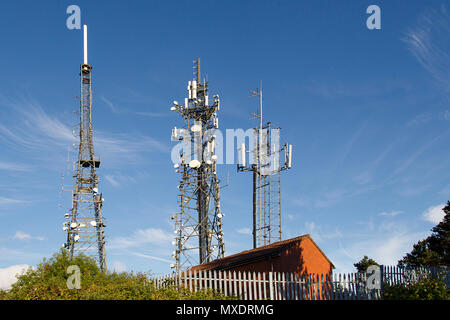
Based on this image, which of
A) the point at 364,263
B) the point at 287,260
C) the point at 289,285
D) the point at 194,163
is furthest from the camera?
the point at 364,263

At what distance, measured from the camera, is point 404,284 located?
20938 mm

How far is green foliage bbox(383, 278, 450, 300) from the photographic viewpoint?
60.6 ft

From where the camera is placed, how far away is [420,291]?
1894 centimetres

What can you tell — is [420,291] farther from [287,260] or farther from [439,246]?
[439,246]

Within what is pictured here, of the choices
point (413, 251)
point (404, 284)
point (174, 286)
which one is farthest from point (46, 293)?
point (413, 251)

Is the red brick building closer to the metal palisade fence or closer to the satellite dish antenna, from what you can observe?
the metal palisade fence

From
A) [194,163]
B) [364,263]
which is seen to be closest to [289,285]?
[194,163]

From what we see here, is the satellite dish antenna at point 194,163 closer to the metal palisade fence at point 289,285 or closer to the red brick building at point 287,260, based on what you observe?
the red brick building at point 287,260

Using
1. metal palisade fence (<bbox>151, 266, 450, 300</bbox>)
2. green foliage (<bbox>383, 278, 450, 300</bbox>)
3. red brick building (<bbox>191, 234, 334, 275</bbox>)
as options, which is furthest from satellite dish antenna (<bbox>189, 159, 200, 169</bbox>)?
green foliage (<bbox>383, 278, 450, 300</bbox>)

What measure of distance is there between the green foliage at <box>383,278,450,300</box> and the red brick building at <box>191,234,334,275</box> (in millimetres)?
5395

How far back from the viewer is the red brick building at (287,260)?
22.7m

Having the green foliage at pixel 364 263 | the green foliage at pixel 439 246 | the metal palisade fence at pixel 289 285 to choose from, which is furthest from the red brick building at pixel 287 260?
the green foliage at pixel 364 263

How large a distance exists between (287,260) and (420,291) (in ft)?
A: 22.7
